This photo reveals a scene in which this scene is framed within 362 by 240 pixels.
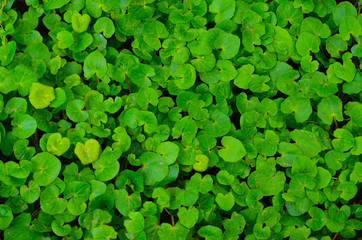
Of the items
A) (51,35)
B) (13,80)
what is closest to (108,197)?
(13,80)

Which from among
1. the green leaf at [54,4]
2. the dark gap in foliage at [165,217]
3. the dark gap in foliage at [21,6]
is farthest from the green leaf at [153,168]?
the dark gap in foliage at [21,6]

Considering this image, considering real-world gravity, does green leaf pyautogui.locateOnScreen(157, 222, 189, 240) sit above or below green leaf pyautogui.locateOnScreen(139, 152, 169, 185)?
below

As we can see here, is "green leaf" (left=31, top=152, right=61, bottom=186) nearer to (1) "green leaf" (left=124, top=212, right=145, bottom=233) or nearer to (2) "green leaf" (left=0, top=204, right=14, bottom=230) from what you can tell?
(2) "green leaf" (left=0, top=204, right=14, bottom=230)

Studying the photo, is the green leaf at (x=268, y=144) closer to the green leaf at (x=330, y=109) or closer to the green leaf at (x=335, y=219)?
the green leaf at (x=330, y=109)

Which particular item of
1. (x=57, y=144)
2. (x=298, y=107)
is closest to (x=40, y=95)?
(x=57, y=144)

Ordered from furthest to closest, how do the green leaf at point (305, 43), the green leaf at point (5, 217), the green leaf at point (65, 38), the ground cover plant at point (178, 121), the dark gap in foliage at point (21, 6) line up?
the dark gap in foliage at point (21, 6) < the green leaf at point (305, 43) < the green leaf at point (65, 38) < the ground cover plant at point (178, 121) < the green leaf at point (5, 217)

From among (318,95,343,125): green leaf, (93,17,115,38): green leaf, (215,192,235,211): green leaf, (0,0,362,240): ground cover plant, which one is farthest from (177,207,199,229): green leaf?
(93,17,115,38): green leaf
